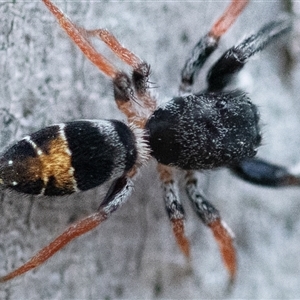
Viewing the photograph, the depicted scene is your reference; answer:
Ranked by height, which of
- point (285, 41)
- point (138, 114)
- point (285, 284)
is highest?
point (285, 41)

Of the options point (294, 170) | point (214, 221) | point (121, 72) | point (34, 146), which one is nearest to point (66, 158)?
point (34, 146)

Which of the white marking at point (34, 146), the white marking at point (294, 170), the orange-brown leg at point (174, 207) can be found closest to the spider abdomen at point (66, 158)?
the white marking at point (34, 146)

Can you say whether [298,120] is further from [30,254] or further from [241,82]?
[30,254]

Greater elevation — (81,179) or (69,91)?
(69,91)

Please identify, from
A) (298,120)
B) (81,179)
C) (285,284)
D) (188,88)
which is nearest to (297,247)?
(285,284)

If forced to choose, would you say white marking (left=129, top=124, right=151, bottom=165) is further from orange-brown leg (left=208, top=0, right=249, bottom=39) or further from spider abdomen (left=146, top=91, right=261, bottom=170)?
orange-brown leg (left=208, top=0, right=249, bottom=39)

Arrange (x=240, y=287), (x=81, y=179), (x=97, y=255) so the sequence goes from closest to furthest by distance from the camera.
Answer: (x=81, y=179) < (x=97, y=255) < (x=240, y=287)

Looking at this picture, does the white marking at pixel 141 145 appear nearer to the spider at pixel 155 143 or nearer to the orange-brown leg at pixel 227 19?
the spider at pixel 155 143
